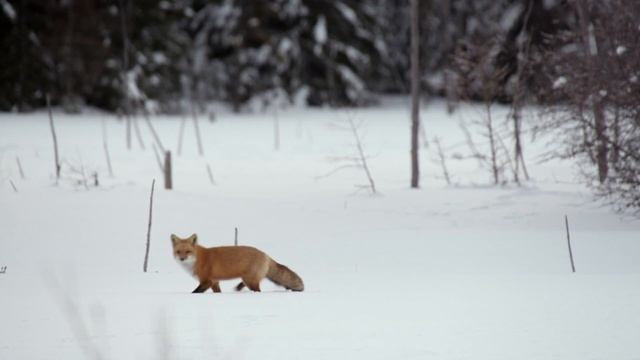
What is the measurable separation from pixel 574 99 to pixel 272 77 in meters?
27.9

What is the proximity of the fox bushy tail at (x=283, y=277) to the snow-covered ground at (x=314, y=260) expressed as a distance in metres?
0.27

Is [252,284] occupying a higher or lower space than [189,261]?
lower

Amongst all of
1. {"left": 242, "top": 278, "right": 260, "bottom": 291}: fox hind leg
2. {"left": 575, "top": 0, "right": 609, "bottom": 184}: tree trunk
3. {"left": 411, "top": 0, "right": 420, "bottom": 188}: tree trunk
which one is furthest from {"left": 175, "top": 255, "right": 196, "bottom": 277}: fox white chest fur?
{"left": 411, "top": 0, "right": 420, "bottom": 188}: tree trunk

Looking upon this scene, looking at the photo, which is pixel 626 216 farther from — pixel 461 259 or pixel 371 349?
pixel 371 349

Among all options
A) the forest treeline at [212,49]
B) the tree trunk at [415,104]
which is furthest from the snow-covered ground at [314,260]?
the forest treeline at [212,49]

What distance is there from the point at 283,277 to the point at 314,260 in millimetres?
3947

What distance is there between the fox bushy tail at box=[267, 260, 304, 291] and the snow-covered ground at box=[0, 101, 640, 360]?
10.8 inches

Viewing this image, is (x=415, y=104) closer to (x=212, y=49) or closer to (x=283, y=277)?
(x=283, y=277)

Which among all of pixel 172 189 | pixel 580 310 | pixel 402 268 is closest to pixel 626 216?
pixel 402 268

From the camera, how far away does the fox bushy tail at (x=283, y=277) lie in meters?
9.16

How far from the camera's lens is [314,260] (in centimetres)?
1312

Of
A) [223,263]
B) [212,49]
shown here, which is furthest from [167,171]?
[212,49]

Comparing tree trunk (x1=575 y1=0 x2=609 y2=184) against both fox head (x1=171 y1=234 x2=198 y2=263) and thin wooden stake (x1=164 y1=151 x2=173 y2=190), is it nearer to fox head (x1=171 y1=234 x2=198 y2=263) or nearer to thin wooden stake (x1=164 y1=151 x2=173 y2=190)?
fox head (x1=171 y1=234 x2=198 y2=263)

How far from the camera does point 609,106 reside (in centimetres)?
1417
